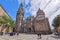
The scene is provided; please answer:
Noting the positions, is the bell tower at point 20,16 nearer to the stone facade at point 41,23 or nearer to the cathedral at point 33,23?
the cathedral at point 33,23

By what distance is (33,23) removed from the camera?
71.8 metres

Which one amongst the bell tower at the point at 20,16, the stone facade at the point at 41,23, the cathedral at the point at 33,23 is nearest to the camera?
the stone facade at the point at 41,23

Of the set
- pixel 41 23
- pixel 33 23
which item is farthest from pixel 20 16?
pixel 41 23

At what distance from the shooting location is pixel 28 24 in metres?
73.8

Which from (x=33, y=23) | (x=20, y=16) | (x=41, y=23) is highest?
(x=20, y=16)

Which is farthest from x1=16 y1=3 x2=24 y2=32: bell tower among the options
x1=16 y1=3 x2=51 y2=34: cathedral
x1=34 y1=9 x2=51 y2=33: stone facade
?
x1=34 y1=9 x2=51 y2=33: stone facade

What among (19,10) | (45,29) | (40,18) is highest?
(19,10)

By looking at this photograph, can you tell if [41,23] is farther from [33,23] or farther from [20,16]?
[20,16]

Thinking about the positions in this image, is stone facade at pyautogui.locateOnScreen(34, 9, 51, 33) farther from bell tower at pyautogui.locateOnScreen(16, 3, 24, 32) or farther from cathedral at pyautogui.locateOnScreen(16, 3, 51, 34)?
bell tower at pyautogui.locateOnScreen(16, 3, 24, 32)

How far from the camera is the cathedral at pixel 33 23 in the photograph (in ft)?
222

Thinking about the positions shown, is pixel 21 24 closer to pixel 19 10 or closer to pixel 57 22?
pixel 19 10

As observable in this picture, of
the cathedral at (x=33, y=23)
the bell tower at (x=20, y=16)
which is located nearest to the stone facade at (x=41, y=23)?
the cathedral at (x=33, y=23)

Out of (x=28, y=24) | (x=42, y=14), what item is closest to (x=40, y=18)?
(x=42, y=14)

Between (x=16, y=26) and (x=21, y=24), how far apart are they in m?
2.99
